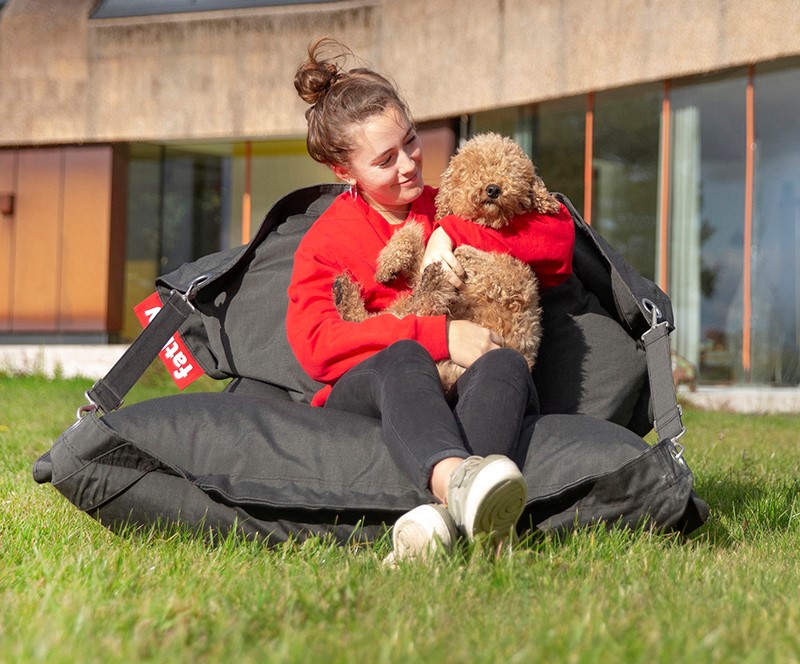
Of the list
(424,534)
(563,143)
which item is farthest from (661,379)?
(563,143)

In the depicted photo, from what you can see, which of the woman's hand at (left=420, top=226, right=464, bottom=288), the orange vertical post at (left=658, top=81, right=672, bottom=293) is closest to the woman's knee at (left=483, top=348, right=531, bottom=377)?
the woman's hand at (left=420, top=226, right=464, bottom=288)

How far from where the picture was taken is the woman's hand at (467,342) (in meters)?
3.23

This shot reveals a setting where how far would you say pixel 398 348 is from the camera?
10.3ft

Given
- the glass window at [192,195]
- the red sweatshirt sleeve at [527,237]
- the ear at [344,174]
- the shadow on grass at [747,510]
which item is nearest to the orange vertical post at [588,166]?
the glass window at [192,195]

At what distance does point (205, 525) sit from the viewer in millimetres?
3133

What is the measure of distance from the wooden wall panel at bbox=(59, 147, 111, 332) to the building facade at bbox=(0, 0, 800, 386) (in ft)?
0.09

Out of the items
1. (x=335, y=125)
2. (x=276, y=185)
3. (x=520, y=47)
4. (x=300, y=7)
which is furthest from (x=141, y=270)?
(x=335, y=125)

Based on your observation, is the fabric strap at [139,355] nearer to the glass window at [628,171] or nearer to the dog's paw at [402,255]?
the dog's paw at [402,255]

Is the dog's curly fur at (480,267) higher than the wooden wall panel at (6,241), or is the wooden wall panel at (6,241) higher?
the wooden wall panel at (6,241)

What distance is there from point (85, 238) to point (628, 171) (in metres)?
7.69

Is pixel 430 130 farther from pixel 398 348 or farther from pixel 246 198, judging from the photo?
pixel 398 348

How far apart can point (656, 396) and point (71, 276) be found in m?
12.3

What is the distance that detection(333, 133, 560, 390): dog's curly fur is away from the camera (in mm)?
3346

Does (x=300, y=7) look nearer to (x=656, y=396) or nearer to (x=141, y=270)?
(x=141, y=270)
